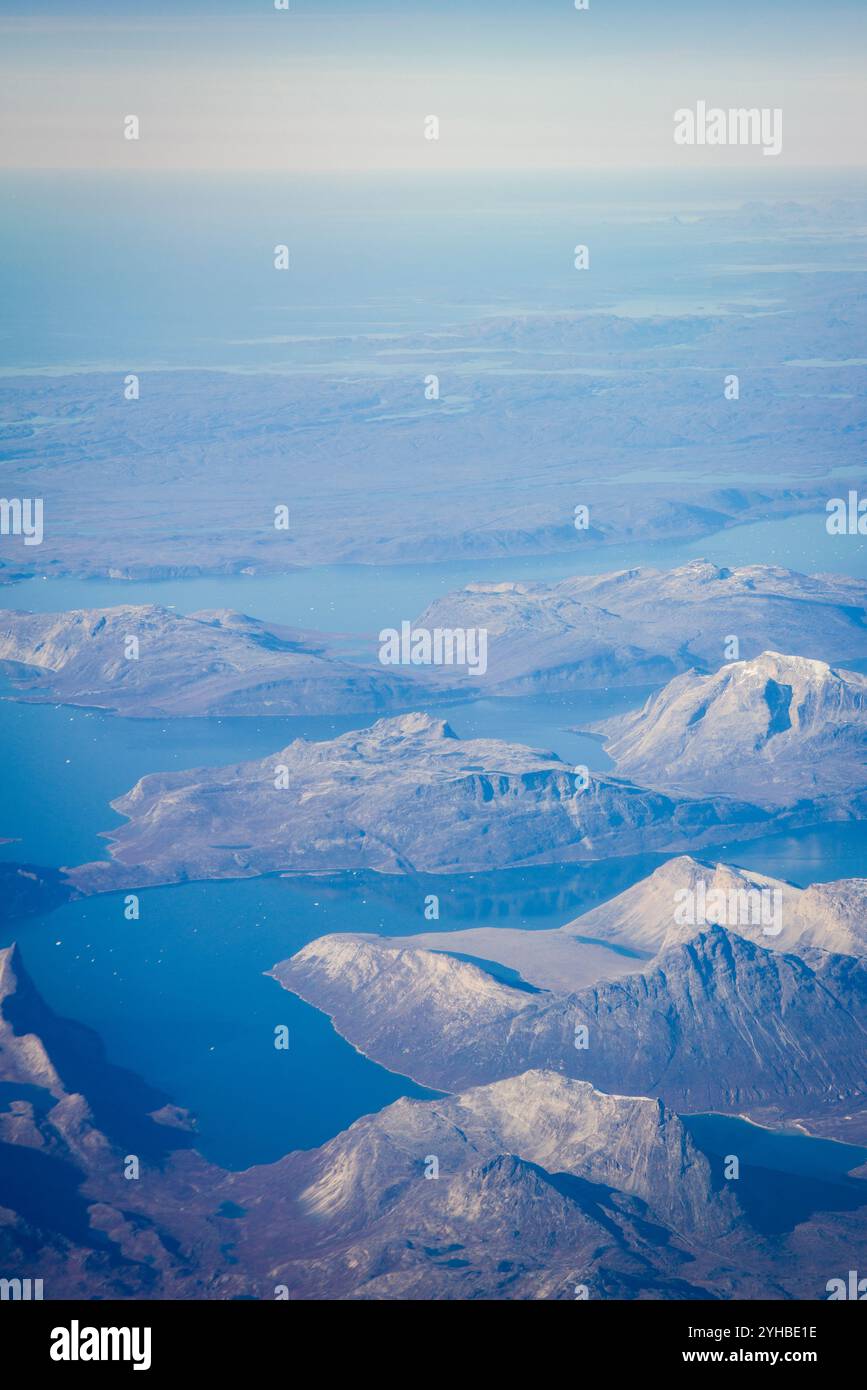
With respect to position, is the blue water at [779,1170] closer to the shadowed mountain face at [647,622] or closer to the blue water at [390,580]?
the shadowed mountain face at [647,622]

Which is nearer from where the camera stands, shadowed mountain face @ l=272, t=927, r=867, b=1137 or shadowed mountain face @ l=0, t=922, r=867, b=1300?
shadowed mountain face @ l=0, t=922, r=867, b=1300

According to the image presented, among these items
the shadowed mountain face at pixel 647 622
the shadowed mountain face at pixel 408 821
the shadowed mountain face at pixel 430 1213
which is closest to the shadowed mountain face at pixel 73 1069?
the shadowed mountain face at pixel 430 1213

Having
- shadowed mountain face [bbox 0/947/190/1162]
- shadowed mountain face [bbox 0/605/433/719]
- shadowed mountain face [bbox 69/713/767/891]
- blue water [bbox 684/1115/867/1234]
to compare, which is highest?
shadowed mountain face [bbox 0/605/433/719]

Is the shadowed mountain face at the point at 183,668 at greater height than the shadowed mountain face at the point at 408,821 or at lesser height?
greater

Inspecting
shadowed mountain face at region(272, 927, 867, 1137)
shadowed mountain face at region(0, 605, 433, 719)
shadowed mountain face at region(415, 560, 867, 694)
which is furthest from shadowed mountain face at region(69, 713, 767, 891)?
shadowed mountain face at region(415, 560, 867, 694)

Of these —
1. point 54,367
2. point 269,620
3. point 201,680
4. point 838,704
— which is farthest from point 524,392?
point 838,704

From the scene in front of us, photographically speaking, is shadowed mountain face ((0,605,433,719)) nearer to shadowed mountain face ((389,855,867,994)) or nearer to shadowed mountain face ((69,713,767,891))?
shadowed mountain face ((69,713,767,891))

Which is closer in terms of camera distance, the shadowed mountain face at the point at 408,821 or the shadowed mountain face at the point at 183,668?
the shadowed mountain face at the point at 408,821

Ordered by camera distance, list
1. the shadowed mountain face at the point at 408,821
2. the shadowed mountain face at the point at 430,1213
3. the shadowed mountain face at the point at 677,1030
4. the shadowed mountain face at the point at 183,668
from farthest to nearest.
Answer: the shadowed mountain face at the point at 183,668
the shadowed mountain face at the point at 408,821
the shadowed mountain face at the point at 677,1030
the shadowed mountain face at the point at 430,1213
